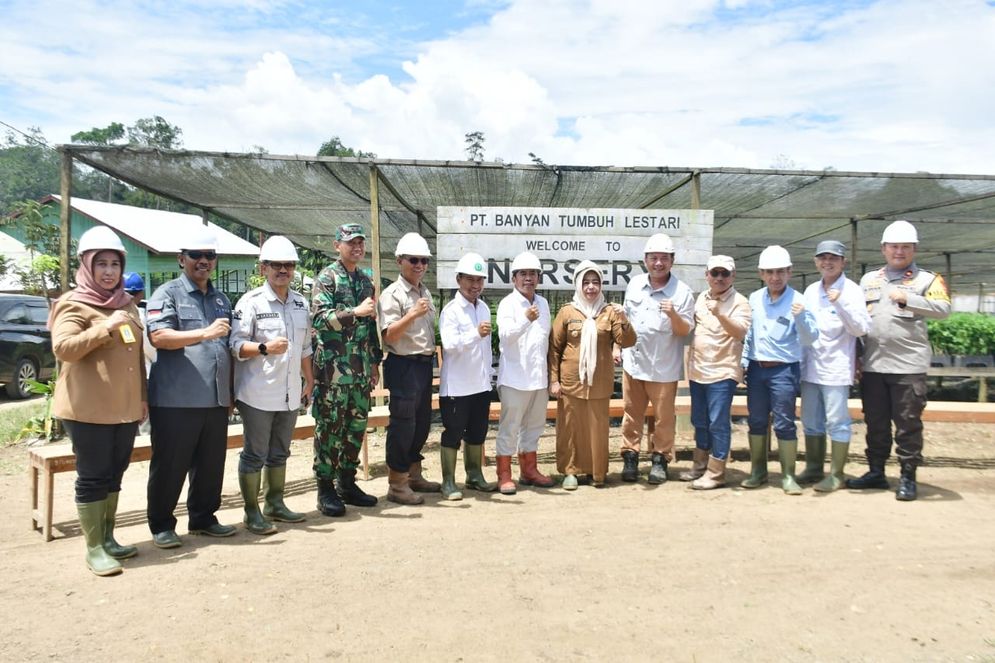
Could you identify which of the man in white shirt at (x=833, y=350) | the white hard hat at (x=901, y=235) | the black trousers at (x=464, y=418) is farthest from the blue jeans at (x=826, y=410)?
the black trousers at (x=464, y=418)

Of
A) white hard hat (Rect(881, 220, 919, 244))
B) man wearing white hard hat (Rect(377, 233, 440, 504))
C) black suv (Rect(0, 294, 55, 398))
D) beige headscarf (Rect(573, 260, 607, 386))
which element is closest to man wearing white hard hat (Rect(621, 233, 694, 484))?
beige headscarf (Rect(573, 260, 607, 386))

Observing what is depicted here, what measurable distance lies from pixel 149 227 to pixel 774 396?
59.4 ft

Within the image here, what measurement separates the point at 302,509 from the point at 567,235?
335 cm

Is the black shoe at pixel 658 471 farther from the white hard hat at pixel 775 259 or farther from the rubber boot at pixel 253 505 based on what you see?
the rubber boot at pixel 253 505

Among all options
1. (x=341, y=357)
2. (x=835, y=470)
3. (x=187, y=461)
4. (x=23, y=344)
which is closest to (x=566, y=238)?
(x=341, y=357)

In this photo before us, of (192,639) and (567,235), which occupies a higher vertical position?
(567,235)

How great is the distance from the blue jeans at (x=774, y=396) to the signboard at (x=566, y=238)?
171 centimetres

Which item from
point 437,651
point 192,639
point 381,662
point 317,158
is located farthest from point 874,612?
point 317,158

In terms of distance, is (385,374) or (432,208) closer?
(385,374)

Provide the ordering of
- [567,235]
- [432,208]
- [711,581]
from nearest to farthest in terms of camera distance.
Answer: [711,581] → [567,235] → [432,208]

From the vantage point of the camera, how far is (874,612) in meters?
3.12

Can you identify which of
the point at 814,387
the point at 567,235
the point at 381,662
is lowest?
the point at 381,662

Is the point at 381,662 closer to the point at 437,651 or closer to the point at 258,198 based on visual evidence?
the point at 437,651

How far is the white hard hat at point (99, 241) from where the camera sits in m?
3.44
